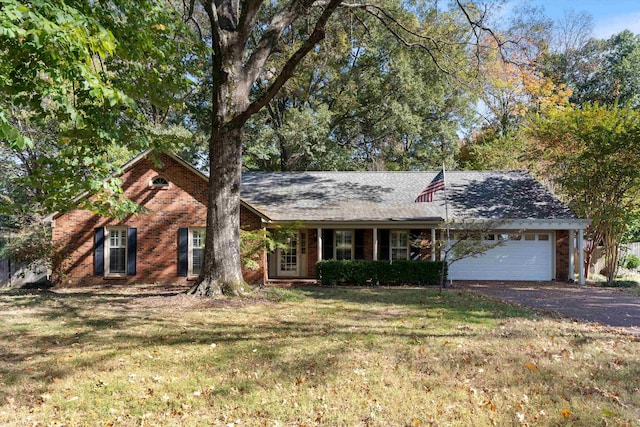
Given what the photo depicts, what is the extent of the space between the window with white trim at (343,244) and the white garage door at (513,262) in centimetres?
410

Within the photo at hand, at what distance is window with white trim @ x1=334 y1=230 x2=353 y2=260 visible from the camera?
17656 mm

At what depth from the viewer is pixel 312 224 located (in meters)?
16.8

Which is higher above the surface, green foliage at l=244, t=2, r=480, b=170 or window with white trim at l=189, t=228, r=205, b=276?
green foliage at l=244, t=2, r=480, b=170

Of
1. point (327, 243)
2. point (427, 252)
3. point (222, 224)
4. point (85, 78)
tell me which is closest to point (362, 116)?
point (327, 243)

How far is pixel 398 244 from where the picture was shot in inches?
691

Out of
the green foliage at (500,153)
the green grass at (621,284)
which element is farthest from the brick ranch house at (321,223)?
the green foliage at (500,153)

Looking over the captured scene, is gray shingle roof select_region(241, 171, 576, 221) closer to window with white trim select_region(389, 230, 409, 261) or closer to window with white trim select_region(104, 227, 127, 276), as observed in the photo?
window with white trim select_region(389, 230, 409, 261)

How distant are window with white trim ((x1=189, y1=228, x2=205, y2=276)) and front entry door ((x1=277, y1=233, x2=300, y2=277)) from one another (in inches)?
133

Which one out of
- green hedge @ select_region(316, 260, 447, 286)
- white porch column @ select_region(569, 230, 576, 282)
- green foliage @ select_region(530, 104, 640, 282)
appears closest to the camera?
green hedge @ select_region(316, 260, 447, 286)

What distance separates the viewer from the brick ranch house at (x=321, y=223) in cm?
1546

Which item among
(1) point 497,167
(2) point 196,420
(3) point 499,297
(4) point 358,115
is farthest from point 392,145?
(2) point 196,420

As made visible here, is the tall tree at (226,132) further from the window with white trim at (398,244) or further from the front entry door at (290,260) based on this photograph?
the window with white trim at (398,244)

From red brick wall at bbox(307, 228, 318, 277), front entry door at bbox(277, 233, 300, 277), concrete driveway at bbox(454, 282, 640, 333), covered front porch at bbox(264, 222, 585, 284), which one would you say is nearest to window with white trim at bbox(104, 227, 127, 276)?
covered front porch at bbox(264, 222, 585, 284)

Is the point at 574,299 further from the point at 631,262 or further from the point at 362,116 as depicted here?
the point at 362,116
